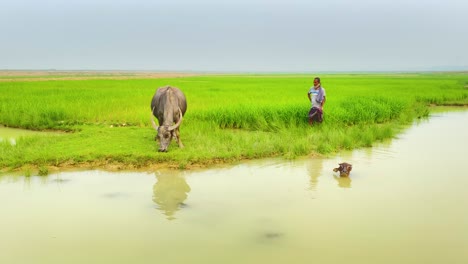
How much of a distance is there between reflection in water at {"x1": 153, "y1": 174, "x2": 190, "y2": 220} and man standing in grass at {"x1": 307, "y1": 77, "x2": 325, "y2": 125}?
3.74m

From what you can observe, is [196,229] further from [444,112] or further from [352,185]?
[444,112]

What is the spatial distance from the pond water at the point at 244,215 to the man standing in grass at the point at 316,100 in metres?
2.19

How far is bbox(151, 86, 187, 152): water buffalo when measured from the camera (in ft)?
22.0

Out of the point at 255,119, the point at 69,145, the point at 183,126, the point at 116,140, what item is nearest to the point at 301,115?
the point at 255,119

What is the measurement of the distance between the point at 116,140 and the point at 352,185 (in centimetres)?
420

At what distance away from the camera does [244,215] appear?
4.22m

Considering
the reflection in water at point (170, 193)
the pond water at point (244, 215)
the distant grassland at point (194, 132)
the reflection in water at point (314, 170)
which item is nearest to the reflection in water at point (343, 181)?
the pond water at point (244, 215)

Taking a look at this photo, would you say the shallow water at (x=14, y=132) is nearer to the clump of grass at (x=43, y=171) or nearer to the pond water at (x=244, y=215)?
the clump of grass at (x=43, y=171)

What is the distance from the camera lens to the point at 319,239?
144 inches

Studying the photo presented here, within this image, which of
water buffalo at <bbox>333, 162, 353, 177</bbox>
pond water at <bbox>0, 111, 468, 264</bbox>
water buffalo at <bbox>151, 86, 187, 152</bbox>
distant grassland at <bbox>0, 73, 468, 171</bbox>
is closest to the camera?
pond water at <bbox>0, 111, 468, 264</bbox>

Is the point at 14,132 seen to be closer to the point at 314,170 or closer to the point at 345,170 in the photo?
the point at 314,170

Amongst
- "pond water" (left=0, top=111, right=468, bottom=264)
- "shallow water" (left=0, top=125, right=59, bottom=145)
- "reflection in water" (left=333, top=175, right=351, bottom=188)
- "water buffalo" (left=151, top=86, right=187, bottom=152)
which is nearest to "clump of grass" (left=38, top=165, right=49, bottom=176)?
"pond water" (left=0, top=111, right=468, bottom=264)

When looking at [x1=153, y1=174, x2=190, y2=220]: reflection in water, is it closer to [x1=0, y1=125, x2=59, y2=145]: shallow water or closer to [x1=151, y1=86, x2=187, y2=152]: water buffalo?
[x1=151, y1=86, x2=187, y2=152]: water buffalo

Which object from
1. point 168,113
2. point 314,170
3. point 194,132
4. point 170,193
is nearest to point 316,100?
point 194,132
